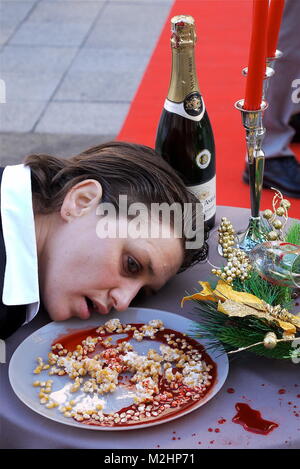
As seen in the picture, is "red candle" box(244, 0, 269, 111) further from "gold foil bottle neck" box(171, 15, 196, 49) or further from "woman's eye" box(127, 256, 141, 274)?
"woman's eye" box(127, 256, 141, 274)

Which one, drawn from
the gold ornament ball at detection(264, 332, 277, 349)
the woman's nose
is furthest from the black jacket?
the gold ornament ball at detection(264, 332, 277, 349)

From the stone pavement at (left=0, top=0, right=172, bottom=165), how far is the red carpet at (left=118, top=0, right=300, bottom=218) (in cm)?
39

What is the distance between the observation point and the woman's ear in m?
1.07

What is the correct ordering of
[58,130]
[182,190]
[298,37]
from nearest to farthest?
[182,190] → [298,37] → [58,130]

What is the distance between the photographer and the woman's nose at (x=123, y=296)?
1.01m

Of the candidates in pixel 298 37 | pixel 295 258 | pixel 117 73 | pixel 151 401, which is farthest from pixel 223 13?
pixel 151 401

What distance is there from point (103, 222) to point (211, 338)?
26 cm

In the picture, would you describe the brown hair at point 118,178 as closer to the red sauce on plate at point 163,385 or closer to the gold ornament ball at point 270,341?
the red sauce on plate at point 163,385

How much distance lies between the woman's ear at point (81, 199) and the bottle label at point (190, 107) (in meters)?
0.24

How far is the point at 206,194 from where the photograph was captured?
122cm

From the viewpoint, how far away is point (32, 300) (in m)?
1.01

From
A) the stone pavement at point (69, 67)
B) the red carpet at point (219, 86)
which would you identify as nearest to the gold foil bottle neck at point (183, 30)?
the red carpet at point (219, 86)
